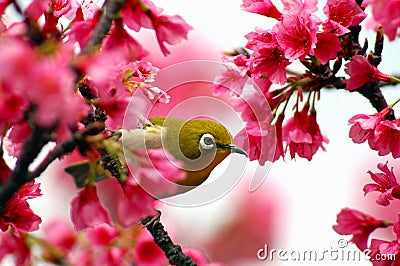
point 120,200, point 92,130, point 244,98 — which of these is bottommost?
point 244,98

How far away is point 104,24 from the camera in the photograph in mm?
1107

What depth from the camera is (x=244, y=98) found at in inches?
83.5

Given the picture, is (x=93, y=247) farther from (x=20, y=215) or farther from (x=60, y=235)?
(x=60, y=235)

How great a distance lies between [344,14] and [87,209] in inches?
36.7

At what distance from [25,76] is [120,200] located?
57 cm

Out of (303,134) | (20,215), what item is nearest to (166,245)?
(20,215)

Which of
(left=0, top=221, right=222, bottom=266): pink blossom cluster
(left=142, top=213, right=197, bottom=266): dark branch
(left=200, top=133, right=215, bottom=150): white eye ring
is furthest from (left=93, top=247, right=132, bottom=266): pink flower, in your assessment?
(left=200, top=133, right=215, bottom=150): white eye ring

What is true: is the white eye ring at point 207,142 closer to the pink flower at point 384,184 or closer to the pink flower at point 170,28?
the pink flower at point 384,184

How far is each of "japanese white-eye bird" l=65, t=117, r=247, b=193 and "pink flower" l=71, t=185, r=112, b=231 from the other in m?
1.18

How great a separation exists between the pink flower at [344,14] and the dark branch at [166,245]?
0.70m

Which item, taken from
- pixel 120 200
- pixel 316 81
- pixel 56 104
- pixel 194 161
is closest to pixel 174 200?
pixel 194 161

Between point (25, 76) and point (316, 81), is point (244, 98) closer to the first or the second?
point (316, 81)

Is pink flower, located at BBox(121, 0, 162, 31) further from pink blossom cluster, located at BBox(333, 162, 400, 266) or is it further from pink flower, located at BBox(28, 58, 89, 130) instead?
pink blossom cluster, located at BBox(333, 162, 400, 266)

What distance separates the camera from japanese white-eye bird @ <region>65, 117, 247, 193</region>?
2.64 metres
